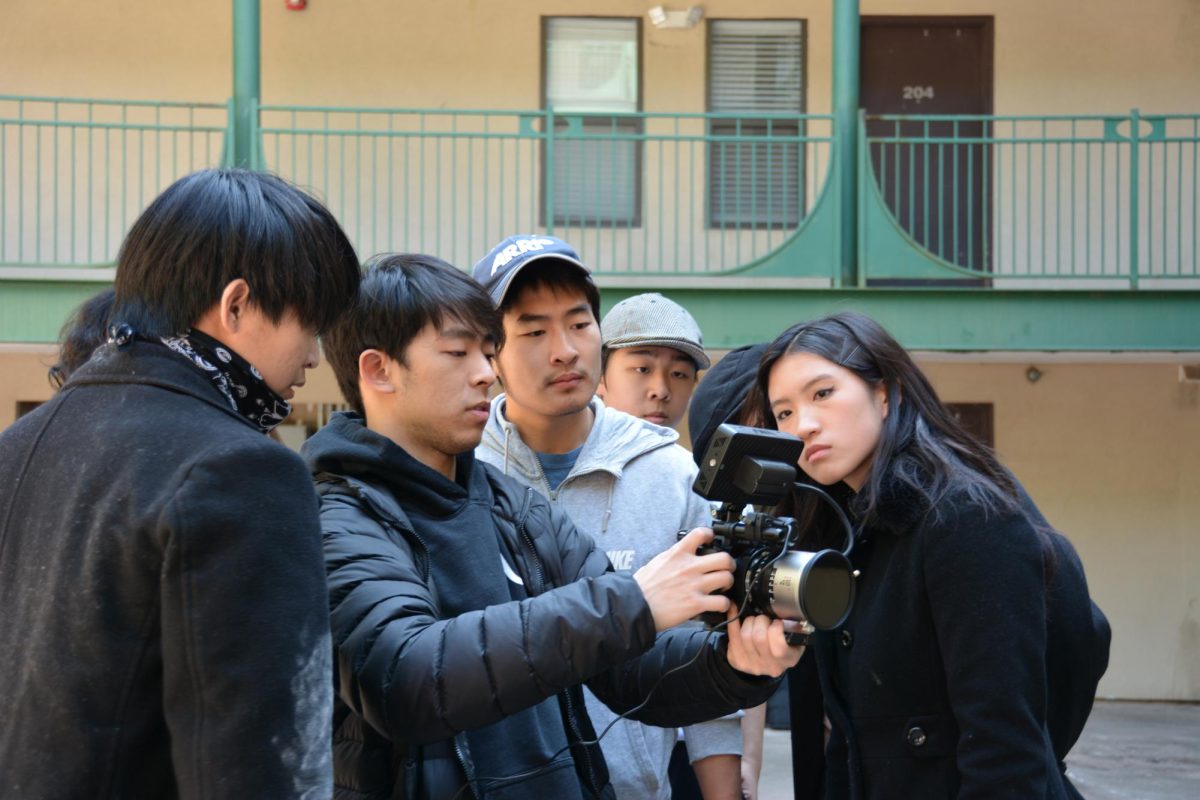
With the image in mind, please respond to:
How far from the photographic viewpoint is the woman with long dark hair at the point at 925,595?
2.58 metres

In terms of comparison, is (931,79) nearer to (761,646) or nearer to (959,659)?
(959,659)

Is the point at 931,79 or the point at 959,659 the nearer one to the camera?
the point at 959,659

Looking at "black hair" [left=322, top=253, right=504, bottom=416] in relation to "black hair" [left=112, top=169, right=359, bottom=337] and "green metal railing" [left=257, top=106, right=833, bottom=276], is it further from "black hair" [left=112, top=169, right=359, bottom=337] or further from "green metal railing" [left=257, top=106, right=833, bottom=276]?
"green metal railing" [left=257, top=106, right=833, bottom=276]

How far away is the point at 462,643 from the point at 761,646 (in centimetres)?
47

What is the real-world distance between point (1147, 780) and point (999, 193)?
187 inches

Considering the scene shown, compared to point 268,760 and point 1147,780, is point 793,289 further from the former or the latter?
point 268,760

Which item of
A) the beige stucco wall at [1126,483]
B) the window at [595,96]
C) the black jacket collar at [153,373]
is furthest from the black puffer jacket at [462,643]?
the beige stucco wall at [1126,483]

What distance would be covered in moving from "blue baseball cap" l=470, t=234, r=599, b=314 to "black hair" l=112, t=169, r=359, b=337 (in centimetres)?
109

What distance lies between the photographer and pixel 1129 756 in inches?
407

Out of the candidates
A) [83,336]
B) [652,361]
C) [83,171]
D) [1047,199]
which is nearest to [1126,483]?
[1047,199]

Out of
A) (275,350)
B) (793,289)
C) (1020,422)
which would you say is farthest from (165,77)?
(275,350)

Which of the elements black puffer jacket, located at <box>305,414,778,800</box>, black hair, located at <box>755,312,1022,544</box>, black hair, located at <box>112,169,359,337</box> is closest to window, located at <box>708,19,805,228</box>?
black hair, located at <box>755,312,1022,544</box>

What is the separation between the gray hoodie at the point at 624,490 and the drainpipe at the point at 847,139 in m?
6.86

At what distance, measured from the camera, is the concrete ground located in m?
9.24
